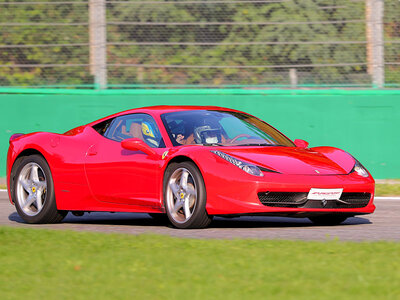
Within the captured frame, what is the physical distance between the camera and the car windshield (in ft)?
28.7

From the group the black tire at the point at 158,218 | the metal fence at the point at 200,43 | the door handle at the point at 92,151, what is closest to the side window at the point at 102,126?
the door handle at the point at 92,151

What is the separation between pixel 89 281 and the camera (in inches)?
210

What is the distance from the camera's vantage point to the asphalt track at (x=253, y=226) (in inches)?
308

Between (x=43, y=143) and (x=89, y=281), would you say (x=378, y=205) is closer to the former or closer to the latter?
(x=43, y=143)

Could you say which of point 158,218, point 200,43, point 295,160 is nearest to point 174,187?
point 295,160

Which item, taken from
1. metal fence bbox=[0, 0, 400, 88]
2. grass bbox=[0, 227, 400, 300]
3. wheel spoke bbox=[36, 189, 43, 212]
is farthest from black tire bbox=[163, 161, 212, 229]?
metal fence bbox=[0, 0, 400, 88]

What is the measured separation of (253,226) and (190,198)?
2.74 ft

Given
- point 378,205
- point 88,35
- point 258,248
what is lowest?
point 378,205

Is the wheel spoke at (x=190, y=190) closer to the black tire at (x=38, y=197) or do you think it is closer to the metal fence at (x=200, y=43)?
the black tire at (x=38, y=197)

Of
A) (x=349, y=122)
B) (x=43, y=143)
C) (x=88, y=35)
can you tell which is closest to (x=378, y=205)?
(x=349, y=122)

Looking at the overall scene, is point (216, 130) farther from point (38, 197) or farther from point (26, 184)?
point (26, 184)

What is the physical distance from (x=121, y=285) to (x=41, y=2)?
10038 mm

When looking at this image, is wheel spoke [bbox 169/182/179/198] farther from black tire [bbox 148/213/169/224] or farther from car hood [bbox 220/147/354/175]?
black tire [bbox 148/213/169/224]

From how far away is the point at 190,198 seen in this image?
823cm
